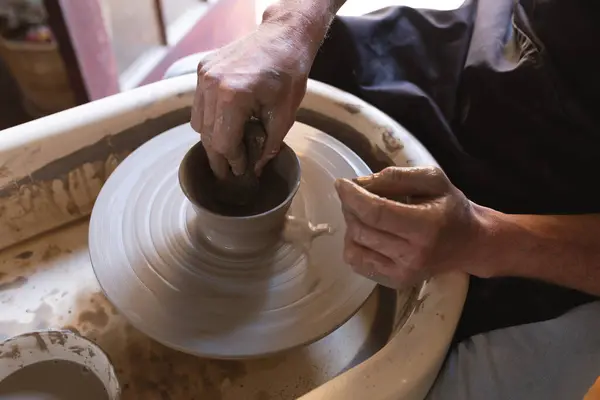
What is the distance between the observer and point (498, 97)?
3.58ft

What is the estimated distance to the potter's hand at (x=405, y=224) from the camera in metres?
0.80

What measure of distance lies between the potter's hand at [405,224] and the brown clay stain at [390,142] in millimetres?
286

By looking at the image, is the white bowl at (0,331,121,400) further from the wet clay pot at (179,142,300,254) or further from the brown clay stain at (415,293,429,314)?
the brown clay stain at (415,293,429,314)

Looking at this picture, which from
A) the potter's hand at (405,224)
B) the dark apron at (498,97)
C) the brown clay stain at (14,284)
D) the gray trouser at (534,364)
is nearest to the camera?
the potter's hand at (405,224)

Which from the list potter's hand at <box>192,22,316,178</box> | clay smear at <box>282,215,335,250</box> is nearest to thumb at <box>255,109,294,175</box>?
potter's hand at <box>192,22,316,178</box>

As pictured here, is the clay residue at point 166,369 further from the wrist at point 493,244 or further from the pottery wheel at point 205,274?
the wrist at point 493,244

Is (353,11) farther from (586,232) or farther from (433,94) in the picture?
(586,232)

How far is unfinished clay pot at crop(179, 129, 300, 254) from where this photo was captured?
942 mm

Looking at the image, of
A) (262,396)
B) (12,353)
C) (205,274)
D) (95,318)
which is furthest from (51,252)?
(262,396)

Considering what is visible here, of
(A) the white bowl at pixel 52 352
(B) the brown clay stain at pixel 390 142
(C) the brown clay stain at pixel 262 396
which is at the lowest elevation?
(C) the brown clay stain at pixel 262 396

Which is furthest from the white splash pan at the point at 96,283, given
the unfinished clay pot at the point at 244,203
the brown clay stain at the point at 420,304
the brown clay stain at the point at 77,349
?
the unfinished clay pot at the point at 244,203

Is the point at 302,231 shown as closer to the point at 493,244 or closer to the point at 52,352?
the point at 493,244

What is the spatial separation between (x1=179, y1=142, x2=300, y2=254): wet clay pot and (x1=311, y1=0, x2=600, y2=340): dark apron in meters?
0.30

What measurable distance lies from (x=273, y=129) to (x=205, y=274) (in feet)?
0.84
